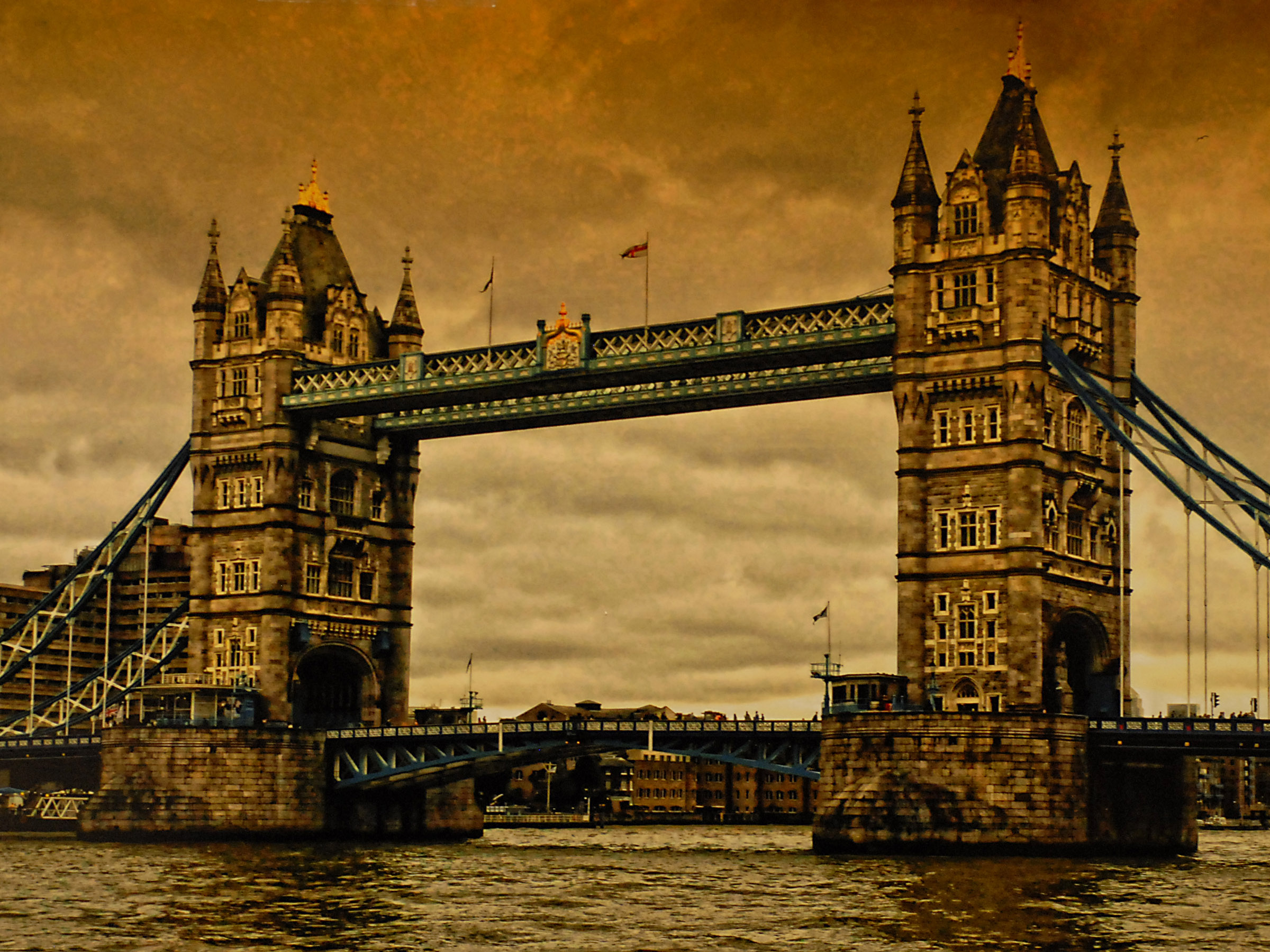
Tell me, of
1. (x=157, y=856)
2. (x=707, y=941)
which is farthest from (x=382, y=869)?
(x=707, y=941)

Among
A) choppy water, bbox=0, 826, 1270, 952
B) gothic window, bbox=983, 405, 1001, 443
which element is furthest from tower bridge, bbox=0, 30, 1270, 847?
choppy water, bbox=0, 826, 1270, 952

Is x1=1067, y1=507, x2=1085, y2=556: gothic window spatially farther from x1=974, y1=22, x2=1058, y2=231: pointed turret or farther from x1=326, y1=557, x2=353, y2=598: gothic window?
x1=326, y1=557, x2=353, y2=598: gothic window

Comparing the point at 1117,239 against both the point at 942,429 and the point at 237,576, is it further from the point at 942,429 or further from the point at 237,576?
the point at 237,576

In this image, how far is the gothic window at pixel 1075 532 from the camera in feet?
359

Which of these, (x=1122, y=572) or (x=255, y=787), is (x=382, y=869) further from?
(x=1122, y=572)

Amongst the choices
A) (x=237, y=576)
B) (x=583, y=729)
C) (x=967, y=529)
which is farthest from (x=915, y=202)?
(x=237, y=576)

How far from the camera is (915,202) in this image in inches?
4323

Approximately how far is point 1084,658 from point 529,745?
3064cm

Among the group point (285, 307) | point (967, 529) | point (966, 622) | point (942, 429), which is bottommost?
point (966, 622)

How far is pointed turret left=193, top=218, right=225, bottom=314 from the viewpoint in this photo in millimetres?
Result: 134375

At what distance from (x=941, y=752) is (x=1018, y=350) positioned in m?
19.6

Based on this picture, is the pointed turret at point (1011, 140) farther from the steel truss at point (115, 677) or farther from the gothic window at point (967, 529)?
the steel truss at point (115, 677)

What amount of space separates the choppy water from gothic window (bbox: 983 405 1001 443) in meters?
21.2

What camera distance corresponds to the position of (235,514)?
13138 centimetres
